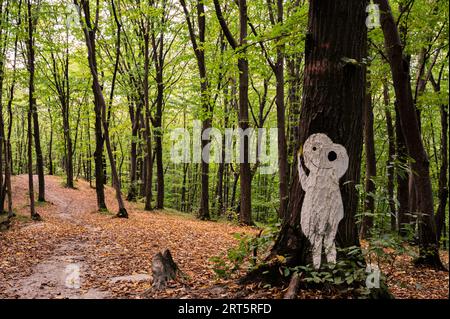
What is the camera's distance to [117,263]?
7203 millimetres

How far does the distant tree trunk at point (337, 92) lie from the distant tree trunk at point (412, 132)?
1.90 meters

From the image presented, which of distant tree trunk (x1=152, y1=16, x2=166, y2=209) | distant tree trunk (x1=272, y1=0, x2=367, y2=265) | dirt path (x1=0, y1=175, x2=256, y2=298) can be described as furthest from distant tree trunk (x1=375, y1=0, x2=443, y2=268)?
distant tree trunk (x1=152, y1=16, x2=166, y2=209)

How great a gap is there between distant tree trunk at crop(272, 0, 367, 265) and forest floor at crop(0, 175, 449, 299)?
734mm

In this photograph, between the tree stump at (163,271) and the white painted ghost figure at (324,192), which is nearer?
the white painted ghost figure at (324,192)

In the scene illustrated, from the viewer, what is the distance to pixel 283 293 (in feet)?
13.1

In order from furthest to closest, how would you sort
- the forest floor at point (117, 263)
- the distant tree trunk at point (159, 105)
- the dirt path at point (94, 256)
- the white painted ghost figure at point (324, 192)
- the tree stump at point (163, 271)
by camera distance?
the distant tree trunk at point (159, 105)
the dirt path at point (94, 256)
the tree stump at point (163, 271)
the forest floor at point (117, 263)
the white painted ghost figure at point (324, 192)

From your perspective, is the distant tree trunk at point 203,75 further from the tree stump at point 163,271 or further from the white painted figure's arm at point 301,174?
the white painted figure's arm at point 301,174

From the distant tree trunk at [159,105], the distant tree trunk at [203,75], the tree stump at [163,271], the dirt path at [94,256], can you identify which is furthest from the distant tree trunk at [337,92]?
the distant tree trunk at [159,105]

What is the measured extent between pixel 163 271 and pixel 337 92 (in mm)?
3648

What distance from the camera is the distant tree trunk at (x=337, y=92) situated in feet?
13.9

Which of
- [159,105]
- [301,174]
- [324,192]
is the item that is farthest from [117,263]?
[159,105]

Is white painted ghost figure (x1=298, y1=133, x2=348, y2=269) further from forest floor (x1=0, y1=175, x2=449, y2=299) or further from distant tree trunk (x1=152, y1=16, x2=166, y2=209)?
distant tree trunk (x1=152, y1=16, x2=166, y2=209)

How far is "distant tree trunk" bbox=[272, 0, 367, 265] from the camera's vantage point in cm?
423
